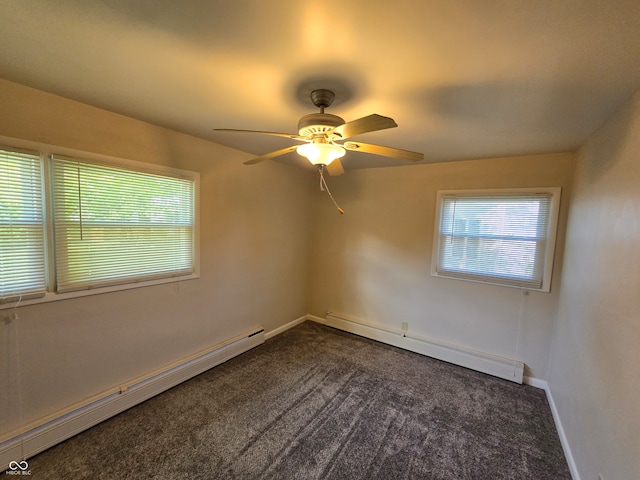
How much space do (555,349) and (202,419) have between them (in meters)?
3.25

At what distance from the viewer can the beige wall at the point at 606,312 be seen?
130 cm

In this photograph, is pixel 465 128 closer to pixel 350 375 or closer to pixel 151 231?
pixel 350 375

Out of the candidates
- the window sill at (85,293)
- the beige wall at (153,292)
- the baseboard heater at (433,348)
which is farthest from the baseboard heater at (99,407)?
the baseboard heater at (433,348)

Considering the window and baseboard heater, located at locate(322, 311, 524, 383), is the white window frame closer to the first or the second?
baseboard heater, located at locate(322, 311, 524, 383)

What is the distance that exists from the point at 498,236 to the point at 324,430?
2602mm

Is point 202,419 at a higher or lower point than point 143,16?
lower

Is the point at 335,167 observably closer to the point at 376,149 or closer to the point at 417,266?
the point at 376,149

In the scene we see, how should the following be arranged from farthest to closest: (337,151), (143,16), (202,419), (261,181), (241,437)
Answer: (261,181)
(202,419)
(241,437)
(337,151)
(143,16)

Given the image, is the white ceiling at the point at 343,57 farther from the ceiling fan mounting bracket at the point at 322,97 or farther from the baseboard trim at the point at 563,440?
the baseboard trim at the point at 563,440

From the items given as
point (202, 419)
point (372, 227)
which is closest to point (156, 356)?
point (202, 419)

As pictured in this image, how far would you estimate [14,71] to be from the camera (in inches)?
59.0

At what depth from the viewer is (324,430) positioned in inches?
81.7

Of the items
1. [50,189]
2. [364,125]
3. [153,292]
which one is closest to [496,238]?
[364,125]

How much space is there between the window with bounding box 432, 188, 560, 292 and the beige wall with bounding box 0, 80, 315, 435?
208 cm
